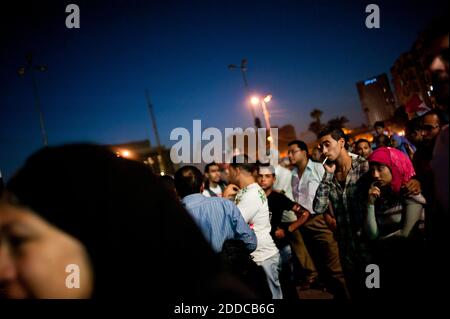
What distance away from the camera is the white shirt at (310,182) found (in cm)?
525


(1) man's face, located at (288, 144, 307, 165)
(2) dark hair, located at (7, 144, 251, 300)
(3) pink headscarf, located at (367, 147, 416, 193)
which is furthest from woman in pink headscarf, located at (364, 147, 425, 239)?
(1) man's face, located at (288, 144, 307, 165)

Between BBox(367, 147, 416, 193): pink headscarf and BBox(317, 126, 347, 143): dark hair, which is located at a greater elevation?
BBox(317, 126, 347, 143): dark hair

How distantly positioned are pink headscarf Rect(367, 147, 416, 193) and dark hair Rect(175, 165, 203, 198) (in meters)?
1.94

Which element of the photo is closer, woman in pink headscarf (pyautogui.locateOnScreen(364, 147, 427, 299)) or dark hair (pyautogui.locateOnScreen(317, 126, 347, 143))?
woman in pink headscarf (pyautogui.locateOnScreen(364, 147, 427, 299))

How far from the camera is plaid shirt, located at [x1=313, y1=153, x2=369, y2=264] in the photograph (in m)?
3.12

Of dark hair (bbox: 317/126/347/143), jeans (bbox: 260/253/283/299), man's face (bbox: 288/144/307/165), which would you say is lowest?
jeans (bbox: 260/253/283/299)

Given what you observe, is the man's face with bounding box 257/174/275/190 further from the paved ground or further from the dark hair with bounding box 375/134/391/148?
the dark hair with bounding box 375/134/391/148

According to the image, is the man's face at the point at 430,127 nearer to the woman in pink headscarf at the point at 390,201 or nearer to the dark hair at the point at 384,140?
the woman in pink headscarf at the point at 390,201

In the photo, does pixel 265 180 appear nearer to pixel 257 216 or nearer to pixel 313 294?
pixel 257 216

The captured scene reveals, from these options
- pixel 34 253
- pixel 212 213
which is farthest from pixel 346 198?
pixel 34 253

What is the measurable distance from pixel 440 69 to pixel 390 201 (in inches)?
71.8

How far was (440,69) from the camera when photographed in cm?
139
